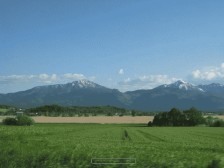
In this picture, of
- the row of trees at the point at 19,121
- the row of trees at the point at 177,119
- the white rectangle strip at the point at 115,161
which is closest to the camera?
the white rectangle strip at the point at 115,161

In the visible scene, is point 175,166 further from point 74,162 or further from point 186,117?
point 186,117

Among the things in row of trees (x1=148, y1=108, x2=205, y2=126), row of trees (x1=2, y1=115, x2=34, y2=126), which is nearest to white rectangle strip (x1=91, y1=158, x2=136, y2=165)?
row of trees (x1=2, y1=115, x2=34, y2=126)

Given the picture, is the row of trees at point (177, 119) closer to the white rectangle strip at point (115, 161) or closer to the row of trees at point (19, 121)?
the row of trees at point (19, 121)

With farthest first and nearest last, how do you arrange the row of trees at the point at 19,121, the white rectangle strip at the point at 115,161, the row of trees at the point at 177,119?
the row of trees at the point at 177,119
the row of trees at the point at 19,121
the white rectangle strip at the point at 115,161

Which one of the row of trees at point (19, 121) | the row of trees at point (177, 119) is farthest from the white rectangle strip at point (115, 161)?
the row of trees at point (177, 119)

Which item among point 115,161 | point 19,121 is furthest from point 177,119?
point 115,161

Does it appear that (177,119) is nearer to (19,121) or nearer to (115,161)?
(19,121)

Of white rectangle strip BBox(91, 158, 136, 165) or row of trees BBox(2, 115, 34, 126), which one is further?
row of trees BBox(2, 115, 34, 126)

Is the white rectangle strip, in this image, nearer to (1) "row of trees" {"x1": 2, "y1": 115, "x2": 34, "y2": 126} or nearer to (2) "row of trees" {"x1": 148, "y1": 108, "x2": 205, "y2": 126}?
(1) "row of trees" {"x1": 2, "y1": 115, "x2": 34, "y2": 126}

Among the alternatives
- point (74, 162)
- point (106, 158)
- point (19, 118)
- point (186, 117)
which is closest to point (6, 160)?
point (74, 162)

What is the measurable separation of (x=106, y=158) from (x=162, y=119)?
16201 cm

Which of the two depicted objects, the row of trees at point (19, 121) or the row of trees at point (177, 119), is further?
→ the row of trees at point (177, 119)

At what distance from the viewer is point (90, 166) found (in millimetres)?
31984

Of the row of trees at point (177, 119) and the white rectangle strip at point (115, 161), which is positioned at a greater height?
the row of trees at point (177, 119)
